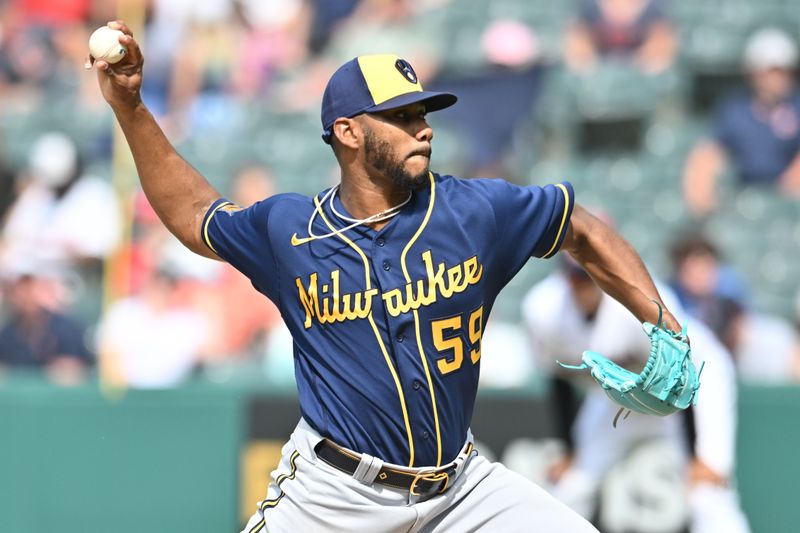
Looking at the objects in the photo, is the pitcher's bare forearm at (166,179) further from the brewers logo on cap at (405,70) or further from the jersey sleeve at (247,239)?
the brewers logo on cap at (405,70)

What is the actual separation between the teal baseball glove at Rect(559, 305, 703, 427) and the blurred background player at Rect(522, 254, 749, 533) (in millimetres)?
2175

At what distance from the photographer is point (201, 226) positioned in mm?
4352

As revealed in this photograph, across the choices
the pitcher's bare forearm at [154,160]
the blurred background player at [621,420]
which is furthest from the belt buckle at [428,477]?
Result: the blurred background player at [621,420]

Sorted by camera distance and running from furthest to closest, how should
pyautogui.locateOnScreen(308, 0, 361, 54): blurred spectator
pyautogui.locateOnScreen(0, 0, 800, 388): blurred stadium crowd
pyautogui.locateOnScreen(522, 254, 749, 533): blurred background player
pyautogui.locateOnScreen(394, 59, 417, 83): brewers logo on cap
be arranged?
pyautogui.locateOnScreen(308, 0, 361, 54): blurred spectator → pyautogui.locateOnScreen(0, 0, 800, 388): blurred stadium crowd → pyautogui.locateOnScreen(522, 254, 749, 533): blurred background player → pyautogui.locateOnScreen(394, 59, 417, 83): brewers logo on cap

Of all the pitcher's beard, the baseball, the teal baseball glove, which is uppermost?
the baseball

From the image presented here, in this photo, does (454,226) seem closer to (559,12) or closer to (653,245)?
(653,245)

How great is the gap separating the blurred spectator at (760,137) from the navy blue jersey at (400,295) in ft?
21.4

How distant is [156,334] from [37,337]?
812 mm

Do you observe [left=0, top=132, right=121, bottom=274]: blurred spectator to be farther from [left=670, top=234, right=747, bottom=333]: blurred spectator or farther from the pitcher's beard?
the pitcher's beard

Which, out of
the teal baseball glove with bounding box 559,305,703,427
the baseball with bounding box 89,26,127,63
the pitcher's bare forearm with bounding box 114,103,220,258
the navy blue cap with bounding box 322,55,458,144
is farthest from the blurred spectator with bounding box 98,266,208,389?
the teal baseball glove with bounding box 559,305,703,427

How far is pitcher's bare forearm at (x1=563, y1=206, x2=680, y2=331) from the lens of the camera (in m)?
4.19

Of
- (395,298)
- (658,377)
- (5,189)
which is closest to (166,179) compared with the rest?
(395,298)

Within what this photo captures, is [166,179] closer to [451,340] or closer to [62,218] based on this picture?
[451,340]

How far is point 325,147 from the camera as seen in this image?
1138cm
